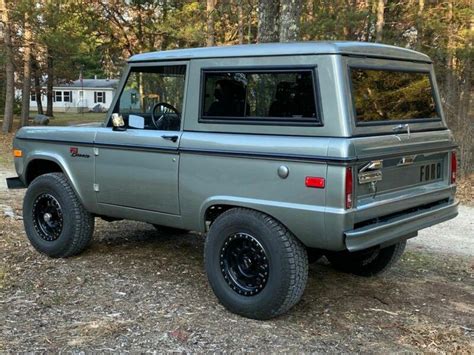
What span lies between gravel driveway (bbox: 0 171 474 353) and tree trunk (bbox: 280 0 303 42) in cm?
447

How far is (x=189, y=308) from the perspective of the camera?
4477 mm

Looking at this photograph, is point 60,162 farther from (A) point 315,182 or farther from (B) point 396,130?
(B) point 396,130

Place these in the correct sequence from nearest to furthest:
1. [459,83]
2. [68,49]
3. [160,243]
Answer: [160,243], [459,83], [68,49]

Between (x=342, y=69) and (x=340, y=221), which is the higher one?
(x=342, y=69)

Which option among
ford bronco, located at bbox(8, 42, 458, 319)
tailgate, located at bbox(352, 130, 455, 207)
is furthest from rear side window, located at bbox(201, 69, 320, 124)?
tailgate, located at bbox(352, 130, 455, 207)

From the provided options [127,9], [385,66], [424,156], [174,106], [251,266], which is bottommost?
[251,266]

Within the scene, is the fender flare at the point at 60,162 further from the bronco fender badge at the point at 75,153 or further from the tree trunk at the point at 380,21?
the tree trunk at the point at 380,21

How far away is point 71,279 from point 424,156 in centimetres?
318

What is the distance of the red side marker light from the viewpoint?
3.79 meters

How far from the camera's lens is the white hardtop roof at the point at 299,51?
3971mm

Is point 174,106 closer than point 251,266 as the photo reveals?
No

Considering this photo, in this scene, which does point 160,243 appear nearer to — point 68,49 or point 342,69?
point 342,69

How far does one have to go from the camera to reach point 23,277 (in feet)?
16.9

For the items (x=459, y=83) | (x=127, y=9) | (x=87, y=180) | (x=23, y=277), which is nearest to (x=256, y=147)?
(x=87, y=180)
